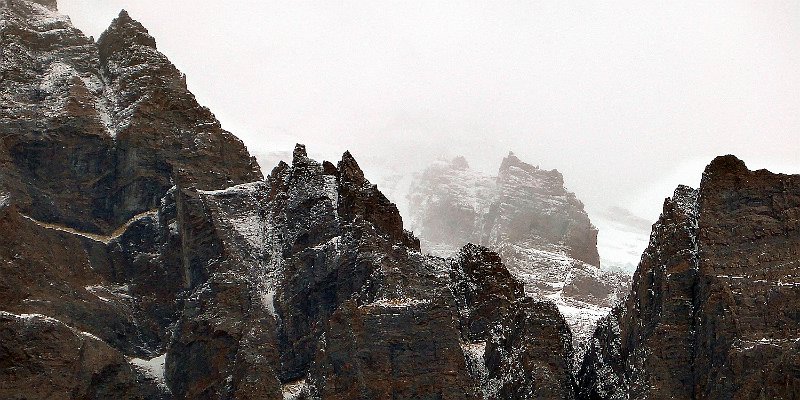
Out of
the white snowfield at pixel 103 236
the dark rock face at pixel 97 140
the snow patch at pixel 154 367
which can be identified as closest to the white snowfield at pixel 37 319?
the snow patch at pixel 154 367

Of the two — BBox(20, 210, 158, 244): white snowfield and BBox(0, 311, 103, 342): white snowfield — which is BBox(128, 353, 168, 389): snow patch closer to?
BBox(0, 311, 103, 342): white snowfield

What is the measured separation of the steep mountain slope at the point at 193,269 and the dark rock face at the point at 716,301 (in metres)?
9.08

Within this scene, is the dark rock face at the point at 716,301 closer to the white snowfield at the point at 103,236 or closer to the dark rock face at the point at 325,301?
the dark rock face at the point at 325,301

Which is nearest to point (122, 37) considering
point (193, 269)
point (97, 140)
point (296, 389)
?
point (97, 140)

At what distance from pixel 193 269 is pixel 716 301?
5419 cm

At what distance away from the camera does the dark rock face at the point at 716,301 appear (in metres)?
113

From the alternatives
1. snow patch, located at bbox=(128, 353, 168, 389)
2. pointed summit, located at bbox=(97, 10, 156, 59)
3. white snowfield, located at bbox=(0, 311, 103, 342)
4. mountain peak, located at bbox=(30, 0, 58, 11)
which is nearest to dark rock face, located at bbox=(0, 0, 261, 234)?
pointed summit, located at bbox=(97, 10, 156, 59)

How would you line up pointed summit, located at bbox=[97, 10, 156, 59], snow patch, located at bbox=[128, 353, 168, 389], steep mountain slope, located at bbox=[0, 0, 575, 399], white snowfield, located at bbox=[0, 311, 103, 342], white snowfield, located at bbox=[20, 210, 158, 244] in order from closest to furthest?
steep mountain slope, located at bbox=[0, 0, 575, 399] < white snowfield, located at bbox=[0, 311, 103, 342] < snow patch, located at bbox=[128, 353, 168, 389] < white snowfield, located at bbox=[20, 210, 158, 244] < pointed summit, located at bbox=[97, 10, 156, 59]

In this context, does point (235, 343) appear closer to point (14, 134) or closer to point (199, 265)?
point (199, 265)

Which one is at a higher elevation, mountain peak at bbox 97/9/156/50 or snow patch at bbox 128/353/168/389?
mountain peak at bbox 97/9/156/50

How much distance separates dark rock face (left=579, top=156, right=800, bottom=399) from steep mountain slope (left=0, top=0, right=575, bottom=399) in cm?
908

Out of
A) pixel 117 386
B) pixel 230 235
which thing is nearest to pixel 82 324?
pixel 117 386

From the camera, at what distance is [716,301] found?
116 metres

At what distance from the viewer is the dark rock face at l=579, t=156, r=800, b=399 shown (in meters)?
113
